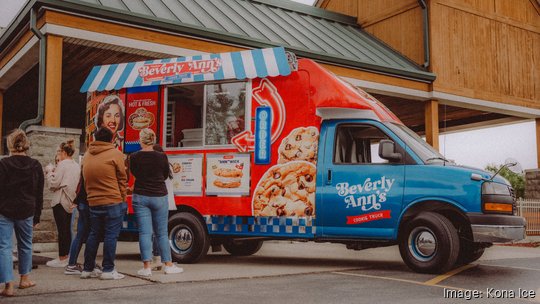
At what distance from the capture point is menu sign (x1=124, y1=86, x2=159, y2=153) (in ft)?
29.8

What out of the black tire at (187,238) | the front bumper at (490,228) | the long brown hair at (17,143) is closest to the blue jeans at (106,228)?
the long brown hair at (17,143)

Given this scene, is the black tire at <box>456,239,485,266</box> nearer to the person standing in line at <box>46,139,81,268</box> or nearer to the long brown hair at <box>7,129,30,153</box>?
the person standing in line at <box>46,139,81,268</box>

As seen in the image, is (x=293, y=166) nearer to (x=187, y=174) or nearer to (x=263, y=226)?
(x=263, y=226)

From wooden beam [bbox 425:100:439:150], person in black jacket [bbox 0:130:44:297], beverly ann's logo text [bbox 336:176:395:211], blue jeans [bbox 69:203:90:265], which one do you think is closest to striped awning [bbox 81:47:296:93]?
beverly ann's logo text [bbox 336:176:395:211]

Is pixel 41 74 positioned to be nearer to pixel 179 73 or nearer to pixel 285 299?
pixel 179 73

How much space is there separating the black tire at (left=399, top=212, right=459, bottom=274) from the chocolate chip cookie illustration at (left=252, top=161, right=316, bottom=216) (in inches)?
53.4

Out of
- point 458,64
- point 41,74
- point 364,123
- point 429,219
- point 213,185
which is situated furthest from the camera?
point 458,64

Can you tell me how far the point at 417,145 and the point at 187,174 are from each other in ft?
11.2

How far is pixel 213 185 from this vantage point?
8.68 metres

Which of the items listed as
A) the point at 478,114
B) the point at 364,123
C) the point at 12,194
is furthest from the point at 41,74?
the point at 478,114

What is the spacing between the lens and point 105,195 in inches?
268

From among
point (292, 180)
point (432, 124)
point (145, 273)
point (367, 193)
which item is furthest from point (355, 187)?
point (432, 124)

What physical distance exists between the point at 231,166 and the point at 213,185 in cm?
41

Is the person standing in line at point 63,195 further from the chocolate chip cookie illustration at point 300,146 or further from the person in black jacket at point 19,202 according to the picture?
the chocolate chip cookie illustration at point 300,146
